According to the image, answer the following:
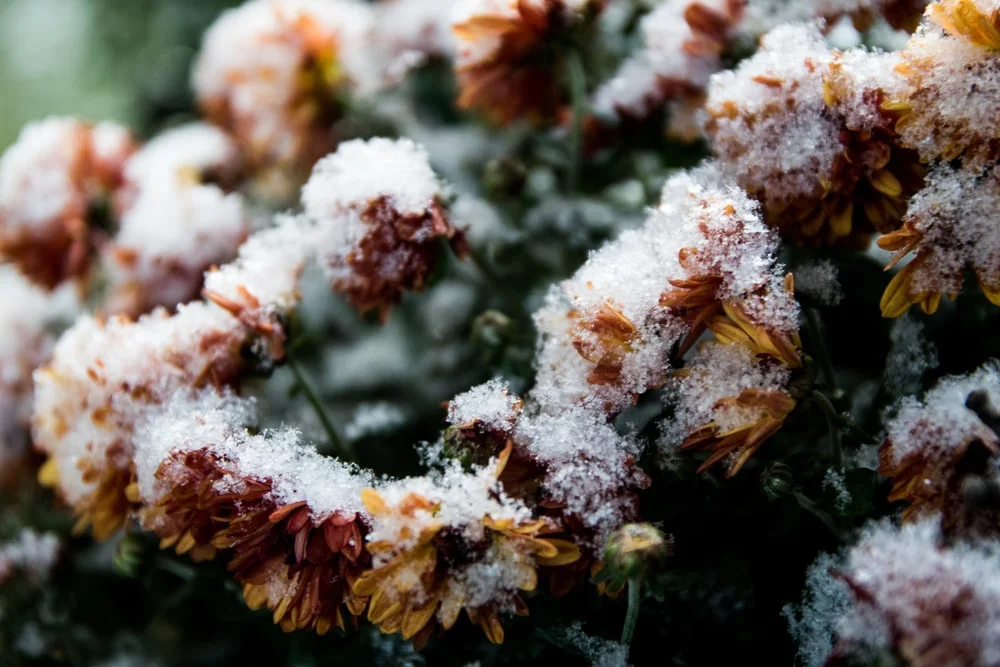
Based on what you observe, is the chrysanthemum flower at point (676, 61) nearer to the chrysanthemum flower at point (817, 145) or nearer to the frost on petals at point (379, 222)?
the chrysanthemum flower at point (817, 145)

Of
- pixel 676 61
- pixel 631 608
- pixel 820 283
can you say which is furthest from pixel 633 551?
pixel 676 61

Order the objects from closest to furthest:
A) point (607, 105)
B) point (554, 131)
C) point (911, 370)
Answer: point (911, 370)
point (607, 105)
point (554, 131)

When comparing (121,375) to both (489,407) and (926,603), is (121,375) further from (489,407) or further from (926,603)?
(926,603)

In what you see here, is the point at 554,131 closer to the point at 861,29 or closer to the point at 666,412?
the point at 861,29

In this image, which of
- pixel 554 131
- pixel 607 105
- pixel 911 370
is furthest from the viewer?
pixel 554 131

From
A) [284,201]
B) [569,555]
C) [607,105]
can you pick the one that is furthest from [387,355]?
[569,555]

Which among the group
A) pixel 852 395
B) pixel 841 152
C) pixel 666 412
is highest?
pixel 841 152

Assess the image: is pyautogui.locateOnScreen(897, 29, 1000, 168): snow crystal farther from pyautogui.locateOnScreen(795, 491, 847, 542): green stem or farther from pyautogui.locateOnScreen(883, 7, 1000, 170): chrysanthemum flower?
pyautogui.locateOnScreen(795, 491, 847, 542): green stem

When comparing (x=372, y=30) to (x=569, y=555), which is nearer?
(x=569, y=555)

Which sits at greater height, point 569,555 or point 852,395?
point 569,555
